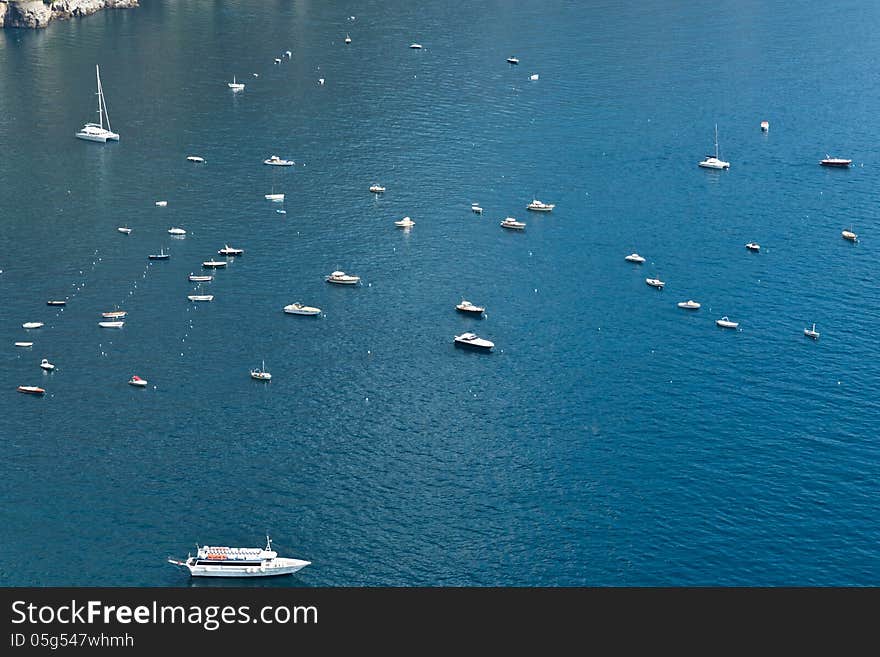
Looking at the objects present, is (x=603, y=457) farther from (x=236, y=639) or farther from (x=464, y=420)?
(x=236, y=639)

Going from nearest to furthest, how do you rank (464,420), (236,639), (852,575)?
(236,639) < (852,575) < (464,420)

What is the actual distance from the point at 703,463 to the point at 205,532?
6167 centimetres

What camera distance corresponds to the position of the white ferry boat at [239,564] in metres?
162

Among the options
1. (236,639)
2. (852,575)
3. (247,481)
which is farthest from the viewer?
(247,481)

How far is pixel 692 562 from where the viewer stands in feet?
542

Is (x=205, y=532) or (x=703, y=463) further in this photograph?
(x=703, y=463)

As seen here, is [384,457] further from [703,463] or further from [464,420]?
[703,463]

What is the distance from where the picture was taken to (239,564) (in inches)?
6412

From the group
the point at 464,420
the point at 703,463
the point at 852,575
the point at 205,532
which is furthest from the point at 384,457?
the point at 852,575

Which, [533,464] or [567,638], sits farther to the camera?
[533,464]

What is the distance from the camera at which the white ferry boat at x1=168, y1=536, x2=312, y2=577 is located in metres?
162

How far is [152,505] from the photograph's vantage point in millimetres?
174375

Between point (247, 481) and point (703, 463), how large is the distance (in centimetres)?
5636

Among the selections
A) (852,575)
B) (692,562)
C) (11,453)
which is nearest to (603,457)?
(692,562)
